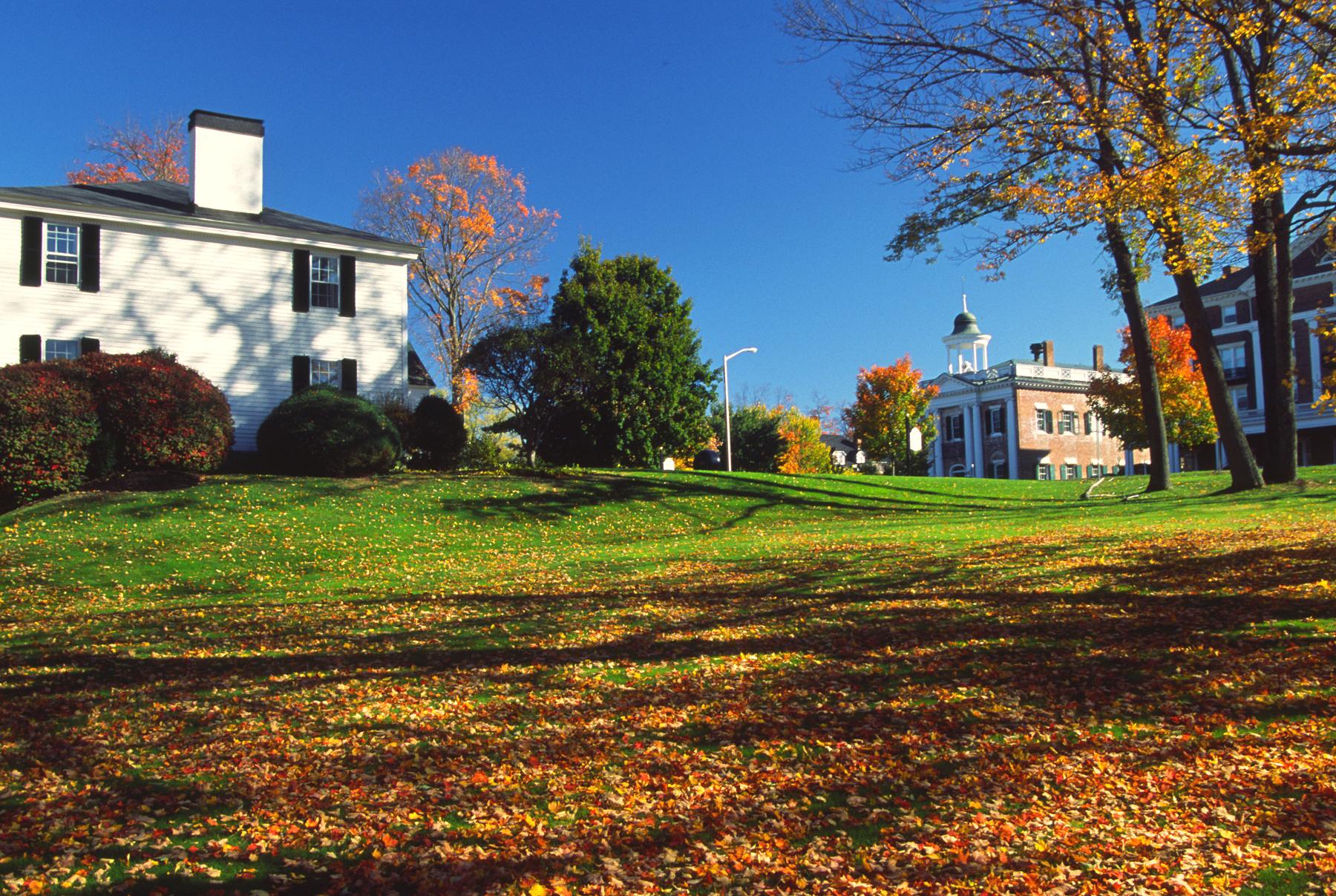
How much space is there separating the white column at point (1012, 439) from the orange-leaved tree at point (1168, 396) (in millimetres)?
11376

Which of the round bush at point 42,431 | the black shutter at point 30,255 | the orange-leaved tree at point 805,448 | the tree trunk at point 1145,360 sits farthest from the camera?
the orange-leaved tree at point 805,448

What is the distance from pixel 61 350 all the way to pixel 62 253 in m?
2.53

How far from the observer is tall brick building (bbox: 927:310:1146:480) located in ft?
197

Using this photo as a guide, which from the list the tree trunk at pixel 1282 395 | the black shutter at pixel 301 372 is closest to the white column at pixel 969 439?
the tree trunk at pixel 1282 395

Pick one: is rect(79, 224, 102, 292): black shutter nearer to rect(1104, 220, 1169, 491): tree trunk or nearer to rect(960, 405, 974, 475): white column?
rect(1104, 220, 1169, 491): tree trunk

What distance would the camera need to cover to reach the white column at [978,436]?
61969 millimetres

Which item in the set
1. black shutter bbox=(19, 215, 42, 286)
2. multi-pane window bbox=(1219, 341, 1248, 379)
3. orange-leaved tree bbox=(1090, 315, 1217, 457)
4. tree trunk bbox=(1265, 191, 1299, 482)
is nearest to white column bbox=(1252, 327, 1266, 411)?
multi-pane window bbox=(1219, 341, 1248, 379)

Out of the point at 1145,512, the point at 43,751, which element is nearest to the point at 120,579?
the point at 43,751

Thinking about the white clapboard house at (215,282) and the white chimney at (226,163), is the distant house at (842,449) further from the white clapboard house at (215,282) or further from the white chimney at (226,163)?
the white chimney at (226,163)

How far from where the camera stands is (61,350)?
78.3ft

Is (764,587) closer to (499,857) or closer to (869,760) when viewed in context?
(869,760)

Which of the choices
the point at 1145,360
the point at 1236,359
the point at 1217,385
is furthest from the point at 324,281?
the point at 1236,359

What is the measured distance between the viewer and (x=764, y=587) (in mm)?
11031

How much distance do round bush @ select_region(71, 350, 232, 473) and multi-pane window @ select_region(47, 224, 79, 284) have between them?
5.52m
